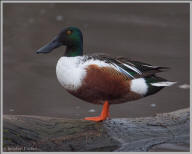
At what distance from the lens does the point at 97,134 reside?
3.33 meters

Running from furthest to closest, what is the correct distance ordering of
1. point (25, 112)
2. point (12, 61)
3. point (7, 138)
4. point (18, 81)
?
point (12, 61), point (18, 81), point (25, 112), point (7, 138)

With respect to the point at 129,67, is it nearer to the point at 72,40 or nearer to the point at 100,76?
the point at 100,76

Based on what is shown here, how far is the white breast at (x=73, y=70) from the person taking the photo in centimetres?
343

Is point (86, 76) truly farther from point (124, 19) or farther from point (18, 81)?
point (124, 19)

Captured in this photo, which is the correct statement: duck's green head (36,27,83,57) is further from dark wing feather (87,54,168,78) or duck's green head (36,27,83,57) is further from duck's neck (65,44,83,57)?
dark wing feather (87,54,168,78)

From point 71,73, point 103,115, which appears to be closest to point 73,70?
point 71,73

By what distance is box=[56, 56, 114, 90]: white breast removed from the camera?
135 inches

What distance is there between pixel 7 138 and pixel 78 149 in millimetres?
504

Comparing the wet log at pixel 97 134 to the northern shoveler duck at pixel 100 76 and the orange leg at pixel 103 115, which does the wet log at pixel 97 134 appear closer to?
the orange leg at pixel 103 115

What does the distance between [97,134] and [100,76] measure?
435 millimetres

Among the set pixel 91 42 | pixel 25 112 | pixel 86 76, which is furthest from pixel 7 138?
pixel 91 42

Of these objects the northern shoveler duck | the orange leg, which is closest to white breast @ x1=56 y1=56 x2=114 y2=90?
the northern shoveler duck

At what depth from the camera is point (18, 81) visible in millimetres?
5805

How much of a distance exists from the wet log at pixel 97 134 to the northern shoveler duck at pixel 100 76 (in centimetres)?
17
